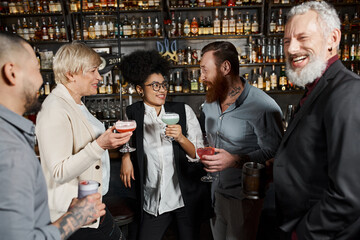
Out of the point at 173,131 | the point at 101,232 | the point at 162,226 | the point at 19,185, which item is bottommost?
the point at 162,226

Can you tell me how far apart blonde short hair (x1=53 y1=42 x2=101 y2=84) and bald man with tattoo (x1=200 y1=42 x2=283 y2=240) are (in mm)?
855

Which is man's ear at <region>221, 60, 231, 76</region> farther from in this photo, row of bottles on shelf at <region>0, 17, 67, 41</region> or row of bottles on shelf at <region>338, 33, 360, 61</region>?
row of bottles on shelf at <region>0, 17, 67, 41</region>

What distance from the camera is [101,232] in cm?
165

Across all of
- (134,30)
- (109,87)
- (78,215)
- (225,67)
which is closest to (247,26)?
(134,30)

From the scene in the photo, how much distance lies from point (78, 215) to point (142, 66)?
1.29 metres

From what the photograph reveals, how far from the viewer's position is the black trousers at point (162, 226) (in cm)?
196

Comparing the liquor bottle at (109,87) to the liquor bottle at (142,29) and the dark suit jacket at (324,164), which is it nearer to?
the liquor bottle at (142,29)

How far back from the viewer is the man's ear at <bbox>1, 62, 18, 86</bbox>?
921 mm

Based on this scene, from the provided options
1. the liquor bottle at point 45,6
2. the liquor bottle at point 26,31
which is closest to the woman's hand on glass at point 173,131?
the liquor bottle at point 45,6

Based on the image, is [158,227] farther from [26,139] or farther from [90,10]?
[90,10]

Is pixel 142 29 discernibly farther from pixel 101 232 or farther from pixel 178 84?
pixel 101 232

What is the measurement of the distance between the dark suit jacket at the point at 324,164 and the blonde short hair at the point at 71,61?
1.18 meters

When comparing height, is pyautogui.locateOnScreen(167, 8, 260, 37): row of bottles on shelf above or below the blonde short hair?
above

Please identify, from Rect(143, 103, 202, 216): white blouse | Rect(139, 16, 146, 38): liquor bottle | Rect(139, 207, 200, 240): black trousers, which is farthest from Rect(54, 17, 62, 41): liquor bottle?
Rect(139, 207, 200, 240): black trousers
